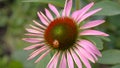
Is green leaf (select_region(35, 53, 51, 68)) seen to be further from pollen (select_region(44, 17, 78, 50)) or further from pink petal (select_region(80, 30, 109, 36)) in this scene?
pink petal (select_region(80, 30, 109, 36))

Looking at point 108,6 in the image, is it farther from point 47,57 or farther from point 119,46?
point 119,46

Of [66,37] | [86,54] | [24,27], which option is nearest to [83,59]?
[86,54]

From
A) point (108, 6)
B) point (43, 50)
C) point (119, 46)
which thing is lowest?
point (119, 46)

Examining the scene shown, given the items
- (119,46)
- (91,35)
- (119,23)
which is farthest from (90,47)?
(119,46)

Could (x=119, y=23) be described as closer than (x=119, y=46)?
Yes

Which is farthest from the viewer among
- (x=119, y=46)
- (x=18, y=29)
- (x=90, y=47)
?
(x=18, y=29)

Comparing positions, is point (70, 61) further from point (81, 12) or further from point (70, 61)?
point (81, 12)

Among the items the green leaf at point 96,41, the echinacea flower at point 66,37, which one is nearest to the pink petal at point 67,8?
the echinacea flower at point 66,37
